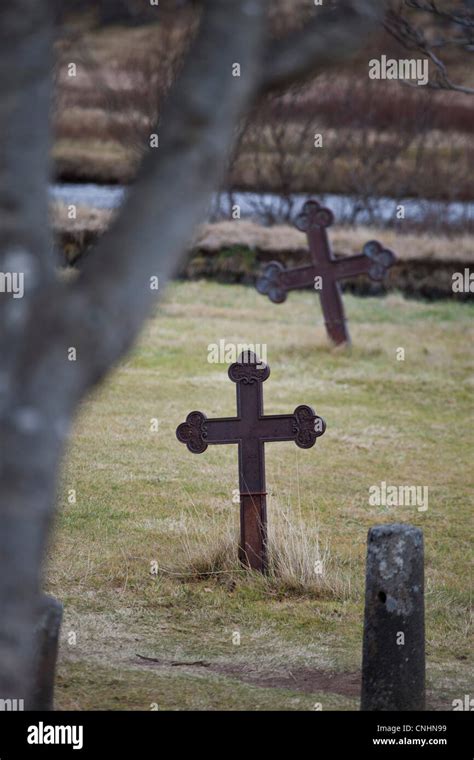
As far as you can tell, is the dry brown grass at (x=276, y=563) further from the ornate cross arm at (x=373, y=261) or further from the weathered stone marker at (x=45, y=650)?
the ornate cross arm at (x=373, y=261)

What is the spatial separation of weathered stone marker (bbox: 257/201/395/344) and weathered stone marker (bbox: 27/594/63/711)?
8.29 meters

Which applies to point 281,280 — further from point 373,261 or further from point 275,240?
point 275,240

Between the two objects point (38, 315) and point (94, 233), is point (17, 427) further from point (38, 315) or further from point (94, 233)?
point (94, 233)

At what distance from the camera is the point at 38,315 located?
8.13 feet

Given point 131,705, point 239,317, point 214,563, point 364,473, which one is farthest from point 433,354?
point 131,705

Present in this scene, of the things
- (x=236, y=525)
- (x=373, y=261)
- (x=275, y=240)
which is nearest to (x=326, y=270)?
(x=373, y=261)

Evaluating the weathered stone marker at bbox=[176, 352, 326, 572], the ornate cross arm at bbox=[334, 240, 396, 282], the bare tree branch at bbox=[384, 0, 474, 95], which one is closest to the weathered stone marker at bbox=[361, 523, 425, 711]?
the weathered stone marker at bbox=[176, 352, 326, 572]

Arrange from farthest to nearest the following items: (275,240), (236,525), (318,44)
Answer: (275,240), (236,525), (318,44)

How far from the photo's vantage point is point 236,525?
6562mm

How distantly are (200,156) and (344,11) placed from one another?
572mm

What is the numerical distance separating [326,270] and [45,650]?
8548 mm

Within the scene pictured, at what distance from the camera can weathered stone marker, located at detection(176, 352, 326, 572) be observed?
6219mm

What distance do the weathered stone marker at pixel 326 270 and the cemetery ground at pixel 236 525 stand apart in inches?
15.6

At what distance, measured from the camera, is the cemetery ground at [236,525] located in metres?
5.14
